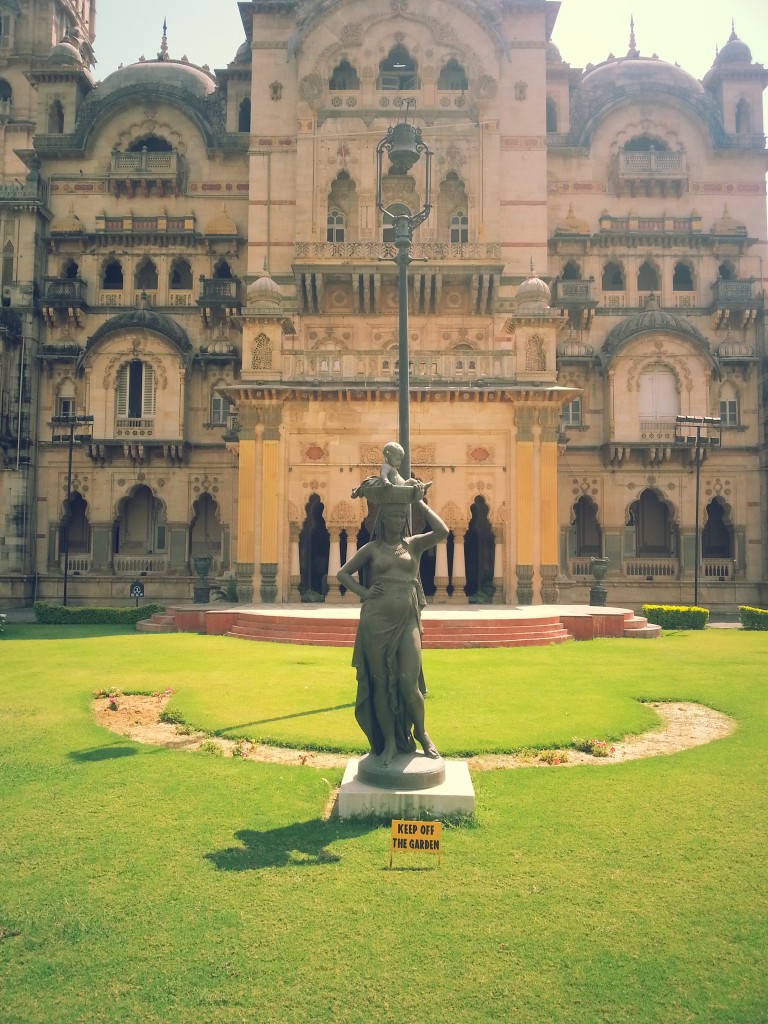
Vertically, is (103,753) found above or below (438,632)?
below

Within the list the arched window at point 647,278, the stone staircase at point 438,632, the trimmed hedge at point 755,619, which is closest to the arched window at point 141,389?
the stone staircase at point 438,632

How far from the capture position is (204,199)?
122ft

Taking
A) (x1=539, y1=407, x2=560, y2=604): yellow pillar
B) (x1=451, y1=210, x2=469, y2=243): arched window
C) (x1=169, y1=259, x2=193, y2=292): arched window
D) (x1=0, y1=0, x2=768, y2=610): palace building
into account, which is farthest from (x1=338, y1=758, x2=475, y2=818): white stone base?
(x1=169, y1=259, x2=193, y2=292): arched window

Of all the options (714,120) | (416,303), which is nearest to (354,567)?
(416,303)

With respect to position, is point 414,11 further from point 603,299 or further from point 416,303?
point 603,299

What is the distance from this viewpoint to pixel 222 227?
3641 centimetres

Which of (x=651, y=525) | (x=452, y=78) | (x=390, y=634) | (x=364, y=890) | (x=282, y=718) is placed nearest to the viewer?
(x=364, y=890)

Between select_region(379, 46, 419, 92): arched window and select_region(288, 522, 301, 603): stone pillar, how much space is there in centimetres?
1979

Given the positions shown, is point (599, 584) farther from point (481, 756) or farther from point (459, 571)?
point (481, 756)

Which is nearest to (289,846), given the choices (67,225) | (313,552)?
(313,552)

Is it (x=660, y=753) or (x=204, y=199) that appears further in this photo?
(x=204, y=199)

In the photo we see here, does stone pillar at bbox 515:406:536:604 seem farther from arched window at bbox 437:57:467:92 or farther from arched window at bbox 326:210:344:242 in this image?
arched window at bbox 437:57:467:92

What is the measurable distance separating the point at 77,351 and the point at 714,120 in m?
31.1

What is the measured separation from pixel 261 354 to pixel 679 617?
1619 cm
